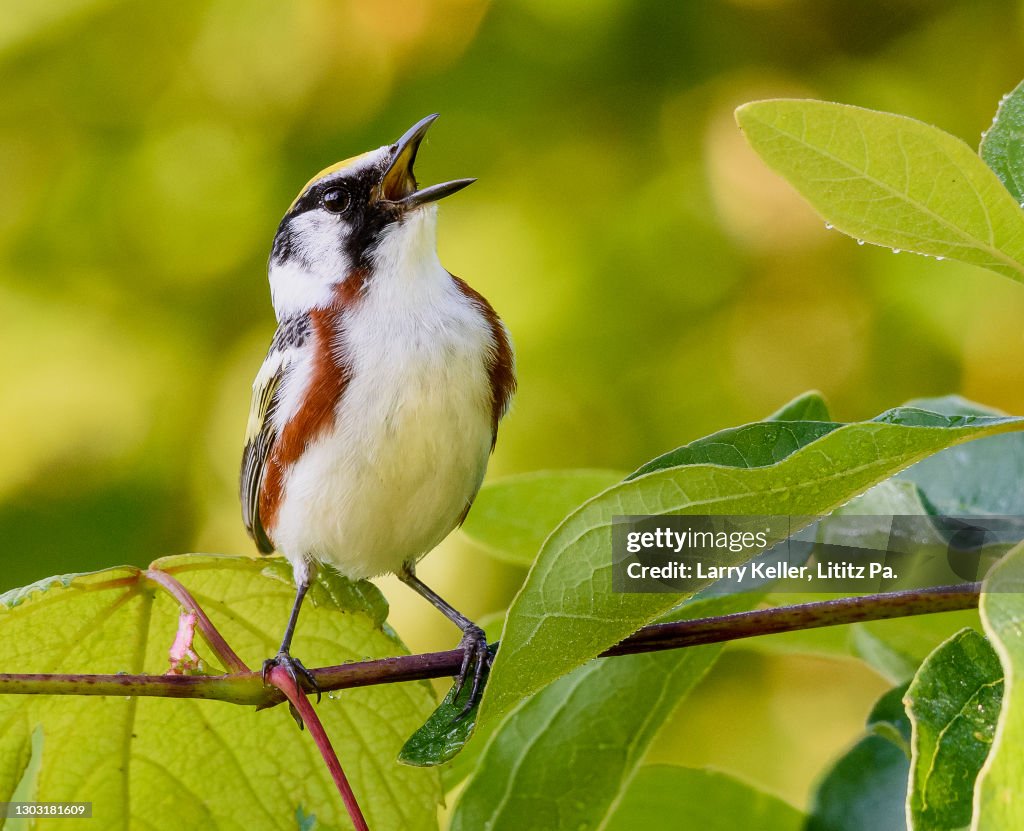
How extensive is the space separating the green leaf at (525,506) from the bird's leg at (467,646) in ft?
0.57

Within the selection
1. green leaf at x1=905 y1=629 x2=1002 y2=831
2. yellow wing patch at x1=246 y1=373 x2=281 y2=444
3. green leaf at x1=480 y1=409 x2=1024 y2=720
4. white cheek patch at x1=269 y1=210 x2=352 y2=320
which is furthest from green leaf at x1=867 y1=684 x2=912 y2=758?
white cheek patch at x1=269 y1=210 x2=352 y2=320

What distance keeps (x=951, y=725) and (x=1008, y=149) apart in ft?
2.04

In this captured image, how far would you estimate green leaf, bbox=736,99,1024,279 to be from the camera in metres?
1.08

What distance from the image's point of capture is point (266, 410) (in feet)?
8.17

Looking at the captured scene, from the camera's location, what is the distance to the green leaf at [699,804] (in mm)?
1794

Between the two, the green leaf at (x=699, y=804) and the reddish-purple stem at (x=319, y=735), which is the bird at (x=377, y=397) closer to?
the green leaf at (x=699, y=804)

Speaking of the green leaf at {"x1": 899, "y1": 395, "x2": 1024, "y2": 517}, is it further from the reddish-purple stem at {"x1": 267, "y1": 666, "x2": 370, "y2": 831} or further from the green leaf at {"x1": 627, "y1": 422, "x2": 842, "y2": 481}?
the reddish-purple stem at {"x1": 267, "y1": 666, "x2": 370, "y2": 831}

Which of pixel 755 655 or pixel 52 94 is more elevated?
pixel 52 94

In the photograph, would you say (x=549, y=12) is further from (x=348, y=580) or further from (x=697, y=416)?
(x=348, y=580)

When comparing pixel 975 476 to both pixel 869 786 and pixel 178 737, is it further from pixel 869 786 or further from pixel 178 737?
pixel 178 737

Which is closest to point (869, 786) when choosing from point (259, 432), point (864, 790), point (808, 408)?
point (864, 790)

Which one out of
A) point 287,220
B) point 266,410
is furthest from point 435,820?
point 287,220

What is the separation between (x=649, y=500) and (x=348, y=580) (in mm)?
1156

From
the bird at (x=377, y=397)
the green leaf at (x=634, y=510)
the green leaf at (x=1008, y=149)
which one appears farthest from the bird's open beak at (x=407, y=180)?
the green leaf at (x=634, y=510)
